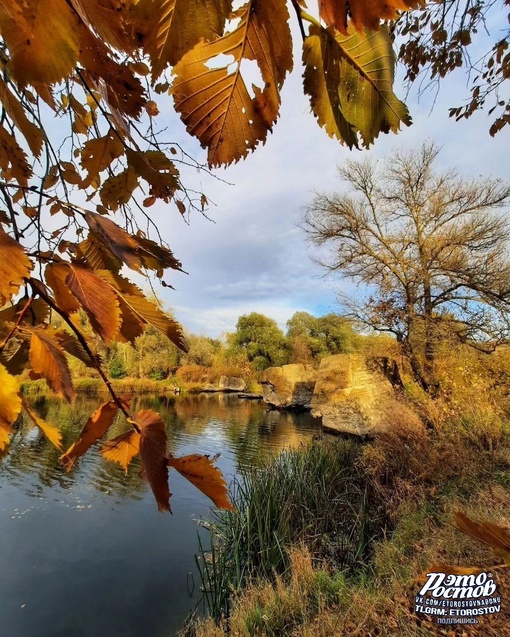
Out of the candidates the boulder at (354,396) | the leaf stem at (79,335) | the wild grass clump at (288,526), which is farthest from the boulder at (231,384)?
the leaf stem at (79,335)

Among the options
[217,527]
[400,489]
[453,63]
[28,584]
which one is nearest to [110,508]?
[28,584]

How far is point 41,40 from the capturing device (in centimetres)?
28

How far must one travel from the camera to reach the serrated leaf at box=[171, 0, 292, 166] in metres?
0.27

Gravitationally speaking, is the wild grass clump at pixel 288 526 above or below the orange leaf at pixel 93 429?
below

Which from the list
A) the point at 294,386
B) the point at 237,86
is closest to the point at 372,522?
the point at 237,86

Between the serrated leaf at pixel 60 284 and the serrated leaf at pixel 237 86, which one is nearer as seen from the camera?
the serrated leaf at pixel 237 86

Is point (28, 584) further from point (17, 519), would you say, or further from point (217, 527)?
point (217, 527)

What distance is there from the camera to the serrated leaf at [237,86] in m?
0.27

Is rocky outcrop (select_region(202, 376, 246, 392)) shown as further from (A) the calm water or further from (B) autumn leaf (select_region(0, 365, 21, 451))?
(B) autumn leaf (select_region(0, 365, 21, 451))

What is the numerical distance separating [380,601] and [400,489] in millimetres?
3243

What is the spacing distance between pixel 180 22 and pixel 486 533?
23.5 inches

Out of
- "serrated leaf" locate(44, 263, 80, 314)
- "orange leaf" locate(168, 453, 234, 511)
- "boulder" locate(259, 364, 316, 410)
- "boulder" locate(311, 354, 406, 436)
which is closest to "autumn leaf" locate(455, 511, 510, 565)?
"orange leaf" locate(168, 453, 234, 511)

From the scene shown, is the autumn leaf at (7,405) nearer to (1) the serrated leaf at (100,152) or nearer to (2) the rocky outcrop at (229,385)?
(1) the serrated leaf at (100,152)

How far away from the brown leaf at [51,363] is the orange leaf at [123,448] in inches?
2.9
